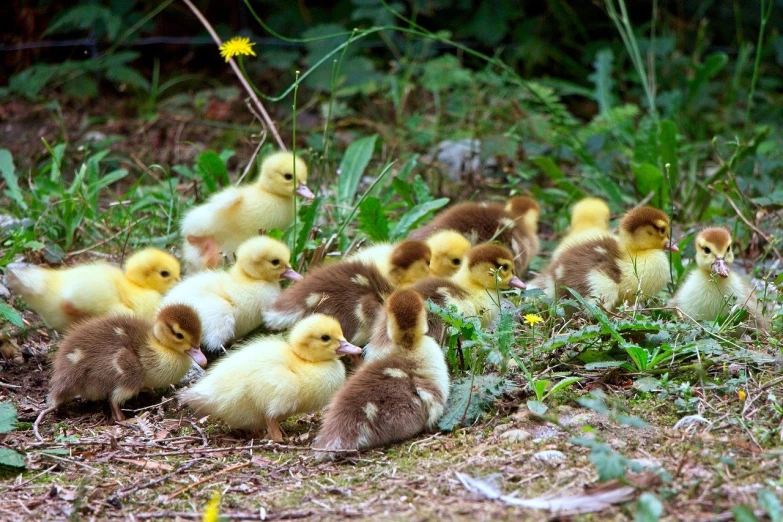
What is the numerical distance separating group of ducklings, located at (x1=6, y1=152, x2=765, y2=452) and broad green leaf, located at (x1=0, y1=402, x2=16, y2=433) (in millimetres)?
236

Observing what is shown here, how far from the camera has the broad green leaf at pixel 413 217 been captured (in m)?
5.30

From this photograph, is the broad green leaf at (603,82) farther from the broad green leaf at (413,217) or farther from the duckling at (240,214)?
the duckling at (240,214)

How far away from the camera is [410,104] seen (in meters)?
8.33

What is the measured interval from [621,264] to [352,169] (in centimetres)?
214

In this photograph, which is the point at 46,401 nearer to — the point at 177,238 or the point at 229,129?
the point at 177,238

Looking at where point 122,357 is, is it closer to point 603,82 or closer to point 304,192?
point 304,192

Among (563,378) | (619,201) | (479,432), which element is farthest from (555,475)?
(619,201)

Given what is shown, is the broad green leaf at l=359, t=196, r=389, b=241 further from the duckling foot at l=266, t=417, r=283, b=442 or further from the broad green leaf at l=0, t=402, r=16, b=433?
the broad green leaf at l=0, t=402, r=16, b=433

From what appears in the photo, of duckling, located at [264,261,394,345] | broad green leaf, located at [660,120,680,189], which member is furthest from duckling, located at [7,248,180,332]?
broad green leaf, located at [660,120,680,189]

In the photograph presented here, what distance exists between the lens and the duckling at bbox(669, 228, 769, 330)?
422 cm

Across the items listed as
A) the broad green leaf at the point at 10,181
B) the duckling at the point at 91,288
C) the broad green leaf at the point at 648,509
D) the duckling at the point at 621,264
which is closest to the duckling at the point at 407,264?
the duckling at the point at 621,264

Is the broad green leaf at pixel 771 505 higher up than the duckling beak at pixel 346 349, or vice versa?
the broad green leaf at pixel 771 505

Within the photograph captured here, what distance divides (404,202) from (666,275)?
1702mm

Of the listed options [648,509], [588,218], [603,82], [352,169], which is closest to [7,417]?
[648,509]
